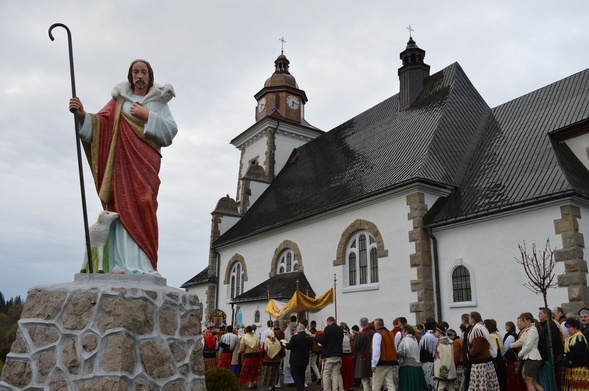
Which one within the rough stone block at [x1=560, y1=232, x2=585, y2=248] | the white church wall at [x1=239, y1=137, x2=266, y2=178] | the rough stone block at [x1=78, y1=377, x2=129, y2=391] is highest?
the white church wall at [x1=239, y1=137, x2=266, y2=178]

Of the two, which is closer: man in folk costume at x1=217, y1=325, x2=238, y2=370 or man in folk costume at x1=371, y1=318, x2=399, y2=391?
man in folk costume at x1=371, y1=318, x2=399, y2=391

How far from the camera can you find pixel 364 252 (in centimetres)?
1761

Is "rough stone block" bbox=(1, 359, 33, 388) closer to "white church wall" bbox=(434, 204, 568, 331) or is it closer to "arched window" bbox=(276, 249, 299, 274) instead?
"white church wall" bbox=(434, 204, 568, 331)

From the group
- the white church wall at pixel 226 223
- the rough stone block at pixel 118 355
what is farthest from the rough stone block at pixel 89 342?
the white church wall at pixel 226 223

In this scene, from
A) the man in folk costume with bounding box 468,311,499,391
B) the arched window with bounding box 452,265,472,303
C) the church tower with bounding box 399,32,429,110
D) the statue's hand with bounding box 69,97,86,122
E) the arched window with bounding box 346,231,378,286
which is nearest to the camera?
the statue's hand with bounding box 69,97,86,122

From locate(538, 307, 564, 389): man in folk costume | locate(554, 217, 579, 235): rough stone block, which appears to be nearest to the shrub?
locate(538, 307, 564, 389): man in folk costume

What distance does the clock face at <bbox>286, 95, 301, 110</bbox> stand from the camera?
3266 centimetres

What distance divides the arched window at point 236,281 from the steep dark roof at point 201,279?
5.32 feet

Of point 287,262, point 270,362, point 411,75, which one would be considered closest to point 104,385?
point 270,362

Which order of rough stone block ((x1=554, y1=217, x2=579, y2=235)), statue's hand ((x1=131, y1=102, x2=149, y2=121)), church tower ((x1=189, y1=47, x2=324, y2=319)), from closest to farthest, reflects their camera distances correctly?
statue's hand ((x1=131, y1=102, x2=149, y2=121)) < rough stone block ((x1=554, y1=217, x2=579, y2=235)) < church tower ((x1=189, y1=47, x2=324, y2=319))

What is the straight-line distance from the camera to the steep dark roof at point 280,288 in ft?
62.2

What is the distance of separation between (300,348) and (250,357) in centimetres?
226

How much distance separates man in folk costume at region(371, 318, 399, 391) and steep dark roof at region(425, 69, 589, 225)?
613cm

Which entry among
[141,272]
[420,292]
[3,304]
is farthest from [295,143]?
[3,304]
